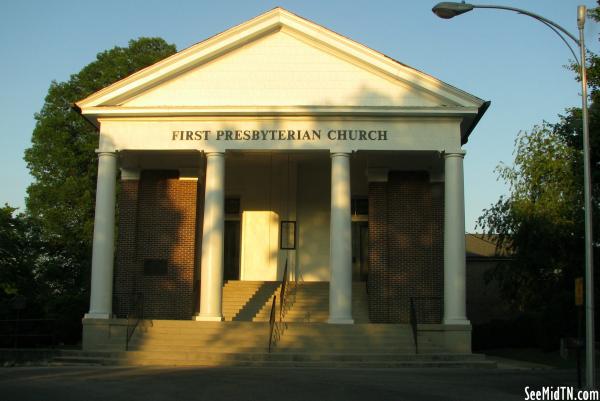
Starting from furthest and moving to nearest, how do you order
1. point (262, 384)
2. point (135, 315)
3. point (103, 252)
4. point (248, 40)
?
1. point (135, 315)
2. point (248, 40)
3. point (103, 252)
4. point (262, 384)

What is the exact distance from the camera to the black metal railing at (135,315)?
2297 centimetres

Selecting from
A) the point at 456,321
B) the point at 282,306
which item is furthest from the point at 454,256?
the point at 282,306

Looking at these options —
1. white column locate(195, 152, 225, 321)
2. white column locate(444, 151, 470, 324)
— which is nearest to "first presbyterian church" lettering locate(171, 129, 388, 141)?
white column locate(195, 152, 225, 321)

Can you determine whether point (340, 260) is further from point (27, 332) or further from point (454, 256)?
point (27, 332)

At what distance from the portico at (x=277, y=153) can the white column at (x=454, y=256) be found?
34mm

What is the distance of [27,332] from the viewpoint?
25703 mm

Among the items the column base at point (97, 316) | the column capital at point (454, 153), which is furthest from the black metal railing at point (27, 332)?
the column capital at point (454, 153)

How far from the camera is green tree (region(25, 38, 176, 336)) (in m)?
38.6

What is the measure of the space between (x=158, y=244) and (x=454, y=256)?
10.1m

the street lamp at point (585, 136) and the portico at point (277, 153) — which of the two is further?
the portico at point (277, 153)

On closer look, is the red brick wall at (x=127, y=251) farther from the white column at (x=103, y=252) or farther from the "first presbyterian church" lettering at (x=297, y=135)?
the "first presbyterian church" lettering at (x=297, y=135)

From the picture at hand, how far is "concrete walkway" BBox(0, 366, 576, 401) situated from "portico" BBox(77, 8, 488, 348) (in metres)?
4.79

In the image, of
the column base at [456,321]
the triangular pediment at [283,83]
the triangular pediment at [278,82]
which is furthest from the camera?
the triangular pediment at [283,83]

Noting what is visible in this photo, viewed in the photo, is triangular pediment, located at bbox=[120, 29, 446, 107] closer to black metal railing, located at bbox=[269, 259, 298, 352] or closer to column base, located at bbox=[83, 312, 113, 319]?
black metal railing, located at bbox=[269, 259, 298, 352]
